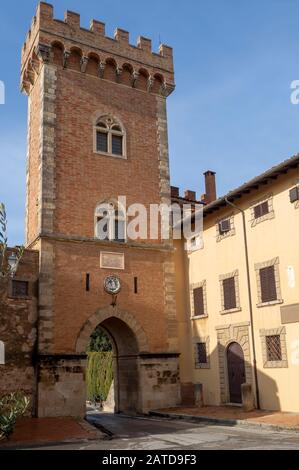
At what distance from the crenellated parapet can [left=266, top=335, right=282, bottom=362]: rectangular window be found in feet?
43.3

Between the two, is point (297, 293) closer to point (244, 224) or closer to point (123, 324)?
point (244, 224)

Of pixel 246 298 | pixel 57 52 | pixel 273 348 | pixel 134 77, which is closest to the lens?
pixel 273 348

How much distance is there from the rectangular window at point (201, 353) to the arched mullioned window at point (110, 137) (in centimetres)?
915

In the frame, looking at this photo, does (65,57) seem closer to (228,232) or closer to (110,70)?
(110,70)

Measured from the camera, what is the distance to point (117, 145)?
893 inches

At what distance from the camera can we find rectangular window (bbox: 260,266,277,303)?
58.4 ft

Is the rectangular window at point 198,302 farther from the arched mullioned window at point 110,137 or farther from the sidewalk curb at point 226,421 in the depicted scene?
the arched mullioned window at point 110,137

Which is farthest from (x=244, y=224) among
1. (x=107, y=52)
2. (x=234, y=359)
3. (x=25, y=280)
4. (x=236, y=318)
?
(x=107, y=52)

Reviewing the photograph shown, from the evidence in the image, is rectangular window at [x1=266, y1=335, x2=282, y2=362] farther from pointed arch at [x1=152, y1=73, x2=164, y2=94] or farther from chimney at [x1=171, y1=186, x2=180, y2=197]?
chimney at [x1=171, y1=186, x2=180, y2=197]

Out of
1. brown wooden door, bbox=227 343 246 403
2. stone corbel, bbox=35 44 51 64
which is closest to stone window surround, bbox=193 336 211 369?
brown wooden door, bbox=227 343 246 403

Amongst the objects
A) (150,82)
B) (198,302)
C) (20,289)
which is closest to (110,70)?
(150,82)

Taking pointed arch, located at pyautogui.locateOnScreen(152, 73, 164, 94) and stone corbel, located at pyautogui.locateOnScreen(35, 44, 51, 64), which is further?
pointed arch, located at pyautogui.locateOnScreen(152, 73, 164, 94)

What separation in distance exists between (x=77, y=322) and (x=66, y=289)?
135 centimetres

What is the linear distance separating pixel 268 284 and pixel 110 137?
9770mm
